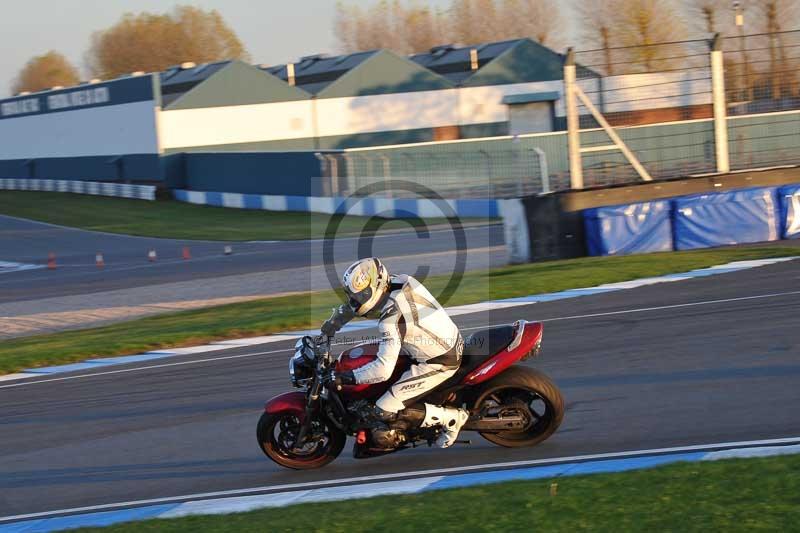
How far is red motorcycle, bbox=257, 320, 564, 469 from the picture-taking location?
7.79 meters

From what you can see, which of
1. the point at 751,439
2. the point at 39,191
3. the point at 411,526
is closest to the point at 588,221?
the point at 751,439

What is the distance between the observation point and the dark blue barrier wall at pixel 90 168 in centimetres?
5497

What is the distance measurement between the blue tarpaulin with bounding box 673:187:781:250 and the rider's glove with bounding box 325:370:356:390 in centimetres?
1386

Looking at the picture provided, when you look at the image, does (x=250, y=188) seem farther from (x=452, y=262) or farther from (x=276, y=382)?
(x=276, y=382)

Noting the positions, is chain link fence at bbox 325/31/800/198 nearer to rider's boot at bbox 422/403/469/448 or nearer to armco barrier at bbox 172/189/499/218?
rider's boot at bbox 422/403/469/448

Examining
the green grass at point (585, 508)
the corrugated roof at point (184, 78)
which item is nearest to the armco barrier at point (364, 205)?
the corrugated roof at point (184, 78)

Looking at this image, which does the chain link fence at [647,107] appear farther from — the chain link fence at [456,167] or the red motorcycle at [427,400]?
the red motorcycle at [427,400]

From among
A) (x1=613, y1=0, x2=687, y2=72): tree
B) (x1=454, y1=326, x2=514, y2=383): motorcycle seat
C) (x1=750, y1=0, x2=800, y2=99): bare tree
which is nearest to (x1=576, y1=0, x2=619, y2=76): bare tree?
(x1=613, y1=0, x2=687, y2=72): tree

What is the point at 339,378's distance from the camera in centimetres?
784

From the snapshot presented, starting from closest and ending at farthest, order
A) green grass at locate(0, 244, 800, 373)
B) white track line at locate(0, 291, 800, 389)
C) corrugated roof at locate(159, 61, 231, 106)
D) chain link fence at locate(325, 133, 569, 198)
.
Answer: white track line at locate(0, 291, 800, 389) < green grass at locate(0, 244, 800, 373) < chain link fence at locate(325, 133, 569, 198) < corrugated roof at locate(159, 61, 231, 106)

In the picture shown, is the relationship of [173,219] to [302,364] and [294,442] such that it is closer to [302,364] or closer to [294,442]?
[294,442]

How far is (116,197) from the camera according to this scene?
5403 cm

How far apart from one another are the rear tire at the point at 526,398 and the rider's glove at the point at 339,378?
98 centimetres

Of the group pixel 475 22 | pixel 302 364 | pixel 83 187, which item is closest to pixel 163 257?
pixel 302 364
